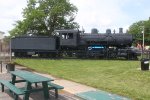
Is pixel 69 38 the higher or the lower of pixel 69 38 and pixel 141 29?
the lower

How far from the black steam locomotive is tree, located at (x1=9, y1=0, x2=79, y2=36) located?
13210 millimetres

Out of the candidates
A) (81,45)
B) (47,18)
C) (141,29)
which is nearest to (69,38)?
(81,45)

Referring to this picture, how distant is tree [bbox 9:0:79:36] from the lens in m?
47.6

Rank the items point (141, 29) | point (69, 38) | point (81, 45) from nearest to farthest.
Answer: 1. point (69, 38)
2. point (81, 45)
3. point (141, 29)

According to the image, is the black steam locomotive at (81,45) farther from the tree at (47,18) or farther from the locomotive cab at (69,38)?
the tree at (47,18)

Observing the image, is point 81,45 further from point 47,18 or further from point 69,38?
point 47,18

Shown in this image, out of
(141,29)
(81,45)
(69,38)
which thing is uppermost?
(141,29)

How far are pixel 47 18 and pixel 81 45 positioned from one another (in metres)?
16.3

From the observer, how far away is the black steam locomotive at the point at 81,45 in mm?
32281

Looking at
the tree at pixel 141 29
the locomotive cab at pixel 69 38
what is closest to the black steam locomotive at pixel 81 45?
the locomotive cab at pixel 69 38

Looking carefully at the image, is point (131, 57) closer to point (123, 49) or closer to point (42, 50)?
point (123, 49)

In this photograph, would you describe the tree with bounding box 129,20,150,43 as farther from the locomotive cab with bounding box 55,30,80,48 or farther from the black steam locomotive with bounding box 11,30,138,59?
the locomotive cab with bounding box 55,30,80,48

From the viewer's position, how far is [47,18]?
48250 mm

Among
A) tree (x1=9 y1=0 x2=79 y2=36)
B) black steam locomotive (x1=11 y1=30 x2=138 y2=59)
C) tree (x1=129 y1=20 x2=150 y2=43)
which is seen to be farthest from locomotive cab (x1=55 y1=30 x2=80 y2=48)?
tree (x1=129 y1=20 x2=150 y2=43)
